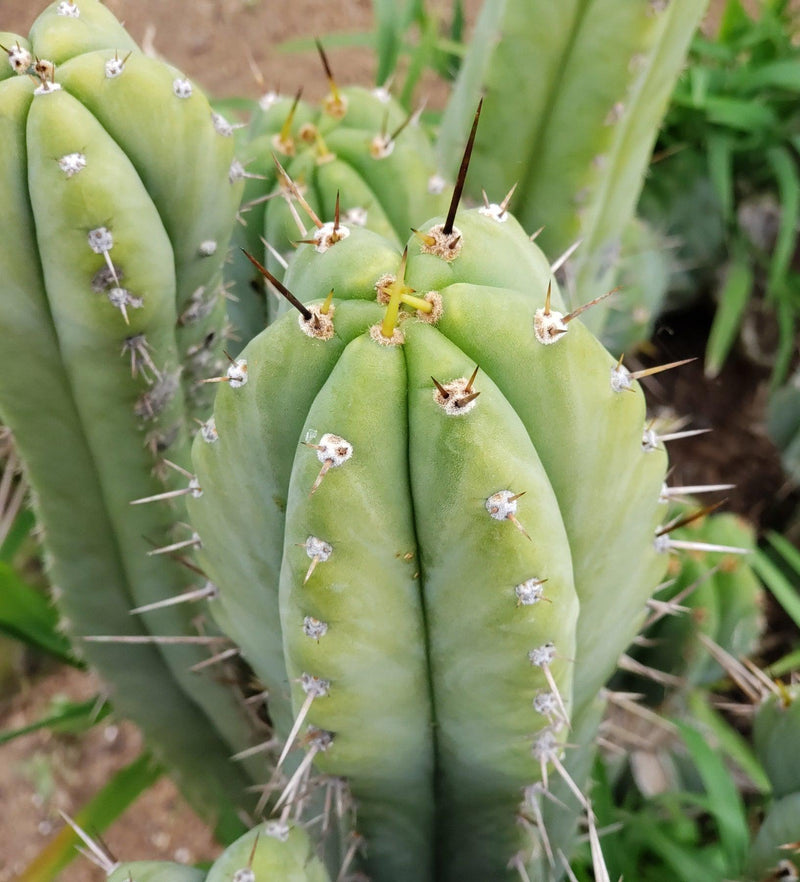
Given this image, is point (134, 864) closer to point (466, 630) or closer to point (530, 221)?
point (466, 630)

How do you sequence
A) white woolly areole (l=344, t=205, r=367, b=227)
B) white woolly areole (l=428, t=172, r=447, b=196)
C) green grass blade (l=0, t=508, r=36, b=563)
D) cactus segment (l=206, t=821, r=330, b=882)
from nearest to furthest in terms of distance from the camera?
cactus segment (l=206, t=821, r=330, b=882) < white woolly areole (l=344, t=205, r=367, b=227) < white woolly areole (l=428, t=172, r=447, b=196) < green grass blade (l=0, t=508, r=36, b=563)

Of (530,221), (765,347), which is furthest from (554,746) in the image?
(765,347)

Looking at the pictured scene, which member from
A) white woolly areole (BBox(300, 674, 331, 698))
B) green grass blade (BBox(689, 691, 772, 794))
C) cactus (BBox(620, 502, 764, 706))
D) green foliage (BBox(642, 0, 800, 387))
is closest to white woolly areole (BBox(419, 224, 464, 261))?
white woolly areole (BBox(300, 674, 331, 698))

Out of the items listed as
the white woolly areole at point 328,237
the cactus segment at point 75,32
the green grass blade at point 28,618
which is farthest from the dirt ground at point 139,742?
the white woolly areole at point 328,237

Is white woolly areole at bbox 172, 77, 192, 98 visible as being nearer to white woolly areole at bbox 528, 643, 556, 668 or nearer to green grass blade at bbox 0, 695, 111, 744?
white woolly areole at bbox 528, 643, 556, 668

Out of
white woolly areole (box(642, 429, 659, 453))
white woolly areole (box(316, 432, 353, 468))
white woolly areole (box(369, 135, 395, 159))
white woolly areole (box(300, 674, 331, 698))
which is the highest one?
white woolly areole (box(369, 135, 395, 159))

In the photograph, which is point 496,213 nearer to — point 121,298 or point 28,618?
point 121,298

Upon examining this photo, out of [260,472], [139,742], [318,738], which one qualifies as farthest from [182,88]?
[139,742]
